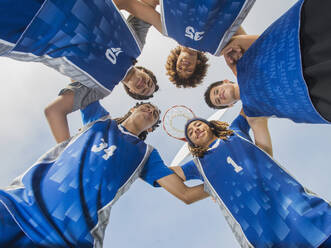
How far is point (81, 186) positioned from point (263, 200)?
73.5 inches

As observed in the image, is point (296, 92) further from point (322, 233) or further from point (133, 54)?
point (133, 54)

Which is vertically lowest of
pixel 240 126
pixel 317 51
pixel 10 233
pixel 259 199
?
pixel 10 233

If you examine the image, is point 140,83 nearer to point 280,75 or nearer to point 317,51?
point 280,75

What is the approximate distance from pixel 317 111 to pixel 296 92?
19 cm

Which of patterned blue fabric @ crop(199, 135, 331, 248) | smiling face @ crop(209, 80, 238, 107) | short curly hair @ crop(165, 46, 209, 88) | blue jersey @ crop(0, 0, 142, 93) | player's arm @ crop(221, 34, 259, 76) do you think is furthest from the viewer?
short curly hair @ crop(165, 46, 209, 88)

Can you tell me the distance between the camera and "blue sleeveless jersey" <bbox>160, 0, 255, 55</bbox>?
167 cm

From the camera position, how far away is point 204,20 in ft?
5.73

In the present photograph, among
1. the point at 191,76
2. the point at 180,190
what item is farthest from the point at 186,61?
the point at 180,190

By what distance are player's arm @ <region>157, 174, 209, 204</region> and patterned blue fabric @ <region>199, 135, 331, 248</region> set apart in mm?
315

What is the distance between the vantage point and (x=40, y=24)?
1.45 metres

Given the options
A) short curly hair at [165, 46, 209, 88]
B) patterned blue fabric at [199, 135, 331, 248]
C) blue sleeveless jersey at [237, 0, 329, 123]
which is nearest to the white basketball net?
short curly hair at [165, 46, 209, 88]

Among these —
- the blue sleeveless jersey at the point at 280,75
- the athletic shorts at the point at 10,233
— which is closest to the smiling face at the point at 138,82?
the blue sleeveless jersey at the point at 280,75

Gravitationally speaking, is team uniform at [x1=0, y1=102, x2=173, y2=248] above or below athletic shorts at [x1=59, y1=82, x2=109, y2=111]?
below

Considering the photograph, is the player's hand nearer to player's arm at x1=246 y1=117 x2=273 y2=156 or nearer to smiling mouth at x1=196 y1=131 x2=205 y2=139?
player's arm at x1=246 y1=117 x2=273 y2=156
